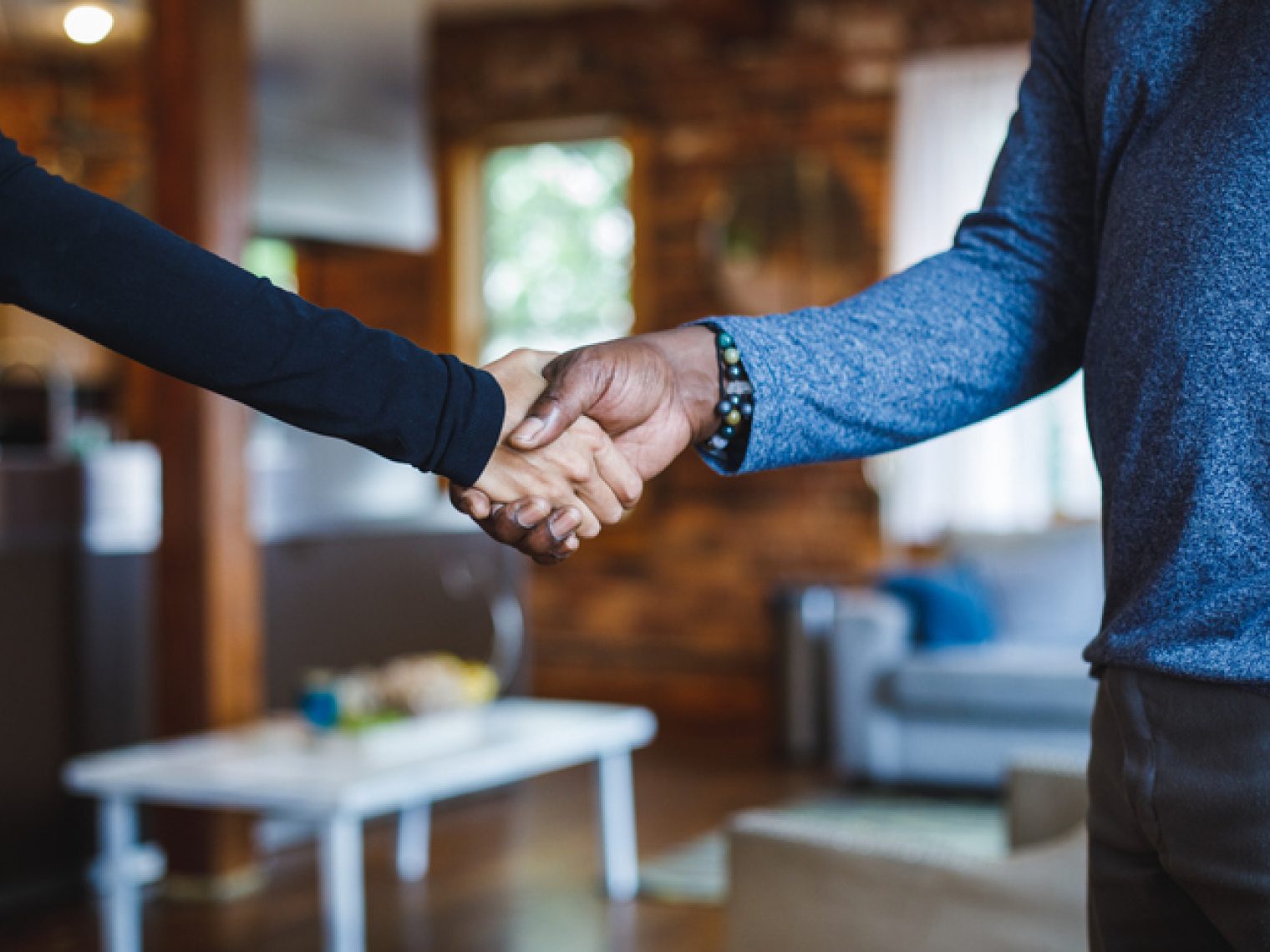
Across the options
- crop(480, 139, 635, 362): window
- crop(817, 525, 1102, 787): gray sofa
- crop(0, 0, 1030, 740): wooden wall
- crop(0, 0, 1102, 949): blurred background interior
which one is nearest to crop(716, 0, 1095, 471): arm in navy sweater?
crop(0, 0, 1102, 949): blurred background interior

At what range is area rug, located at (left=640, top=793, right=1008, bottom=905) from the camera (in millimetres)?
3758

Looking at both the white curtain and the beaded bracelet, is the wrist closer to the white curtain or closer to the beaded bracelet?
the beaded bracelet

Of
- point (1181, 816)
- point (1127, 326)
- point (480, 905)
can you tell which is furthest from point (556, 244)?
point (1181, 816)

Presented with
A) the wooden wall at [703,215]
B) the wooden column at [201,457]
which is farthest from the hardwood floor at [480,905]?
the wooden wall at [703,215]

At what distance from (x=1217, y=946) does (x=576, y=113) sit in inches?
255

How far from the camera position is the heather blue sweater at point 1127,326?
0.91 metres

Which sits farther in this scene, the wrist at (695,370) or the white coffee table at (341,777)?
the white coffee table at (341,777)

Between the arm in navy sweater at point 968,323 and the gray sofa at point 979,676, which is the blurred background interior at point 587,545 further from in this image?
the arm in navy sweater at point 968,323

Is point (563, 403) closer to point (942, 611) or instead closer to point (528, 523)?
point (528, 523)

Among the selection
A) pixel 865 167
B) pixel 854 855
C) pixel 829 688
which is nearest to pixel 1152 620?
pixel 854 855

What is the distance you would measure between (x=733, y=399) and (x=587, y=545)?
5915 mm

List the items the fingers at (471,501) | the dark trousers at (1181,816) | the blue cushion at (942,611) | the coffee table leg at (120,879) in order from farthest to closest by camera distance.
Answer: the blue cushion at (942,611)
the coffee table leg at (120,879)
the fingers at (471,501)
the dark trousers at (1181,816)

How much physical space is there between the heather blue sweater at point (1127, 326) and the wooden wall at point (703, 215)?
17.2 ft

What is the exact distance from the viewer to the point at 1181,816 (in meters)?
0.89
